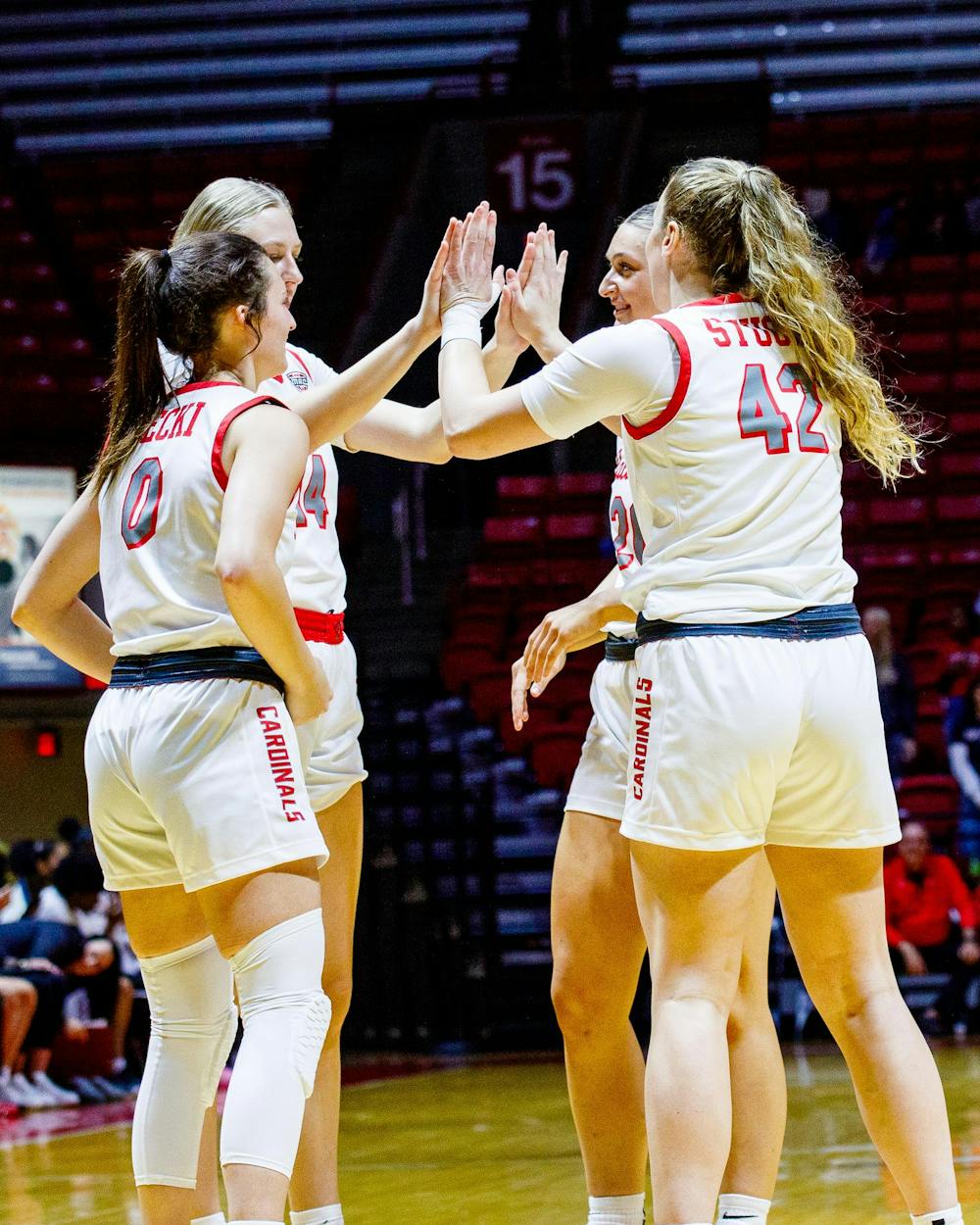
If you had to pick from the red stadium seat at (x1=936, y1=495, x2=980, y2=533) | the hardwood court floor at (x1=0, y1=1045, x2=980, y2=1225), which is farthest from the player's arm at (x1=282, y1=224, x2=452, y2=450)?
the red stadium seat at (x1=936, y1=495, x2=980, y2=533)

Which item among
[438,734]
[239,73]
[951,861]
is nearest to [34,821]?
[438,734]

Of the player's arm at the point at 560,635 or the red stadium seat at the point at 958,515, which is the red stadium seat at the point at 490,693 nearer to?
the red stadium seat at the point at 958,515

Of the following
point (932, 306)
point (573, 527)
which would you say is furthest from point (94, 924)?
point (932, 306)

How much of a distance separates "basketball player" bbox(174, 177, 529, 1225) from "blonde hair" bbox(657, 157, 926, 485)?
0.55 meters

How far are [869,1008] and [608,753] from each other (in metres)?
0.76

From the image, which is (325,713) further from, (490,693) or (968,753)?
(490,693)

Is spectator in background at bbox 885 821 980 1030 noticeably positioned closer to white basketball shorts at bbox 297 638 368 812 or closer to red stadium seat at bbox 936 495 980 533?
red stadium seat at bbox 936 495 980 533

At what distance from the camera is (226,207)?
3.29 m

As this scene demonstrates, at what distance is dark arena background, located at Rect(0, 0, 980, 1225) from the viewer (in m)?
6.62

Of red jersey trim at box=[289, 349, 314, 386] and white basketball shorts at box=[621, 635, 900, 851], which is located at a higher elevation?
red jersey trim at box=[289, 349, 314, 386]

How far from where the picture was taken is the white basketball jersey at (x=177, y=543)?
263cm

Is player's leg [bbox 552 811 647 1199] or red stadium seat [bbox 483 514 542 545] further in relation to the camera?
red stadium seat [bbox 483 514 542 545]

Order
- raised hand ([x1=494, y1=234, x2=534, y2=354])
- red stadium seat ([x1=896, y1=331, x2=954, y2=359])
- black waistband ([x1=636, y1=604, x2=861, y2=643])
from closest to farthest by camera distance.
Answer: black waistband ([x1=636, y1=604, x2=861, y2=643]) → raised hand ([x1=494, y1=234, x2=534, y2=354]) → red stadium seat ([x1=896, y1=331, x2=954, y2=359])

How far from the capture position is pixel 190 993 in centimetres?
273
